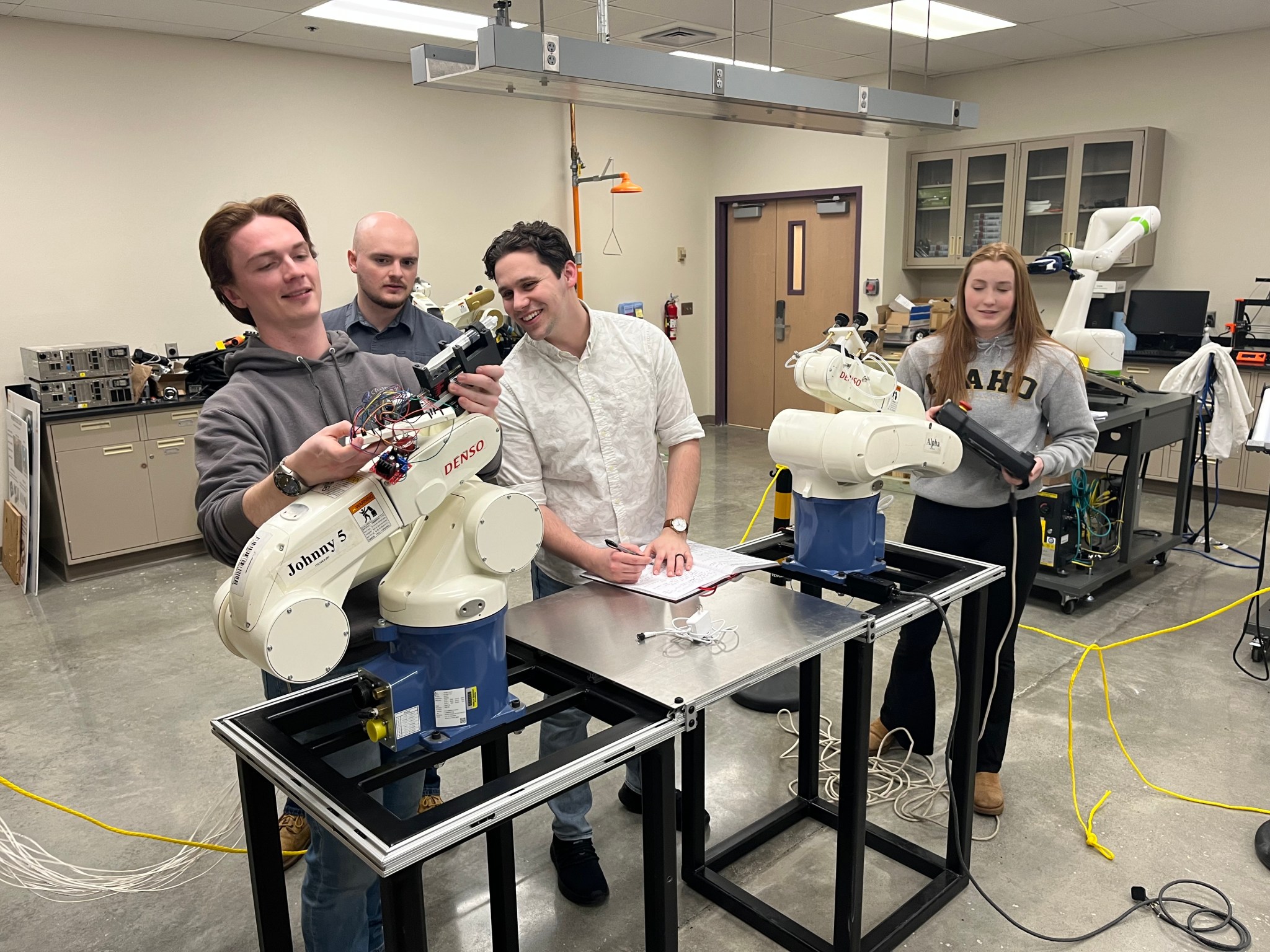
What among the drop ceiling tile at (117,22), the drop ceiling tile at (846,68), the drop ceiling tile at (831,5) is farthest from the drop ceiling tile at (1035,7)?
the drop ceiling tile at (117,22)

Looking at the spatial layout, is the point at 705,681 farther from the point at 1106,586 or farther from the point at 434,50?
the point at 1106,586

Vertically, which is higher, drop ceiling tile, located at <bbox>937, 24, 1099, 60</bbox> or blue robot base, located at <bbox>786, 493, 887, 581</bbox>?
drop ceiling tile, located at <bbox>937, 24, 1099, 60</bbox>

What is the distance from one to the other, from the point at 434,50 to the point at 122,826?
2.22 m

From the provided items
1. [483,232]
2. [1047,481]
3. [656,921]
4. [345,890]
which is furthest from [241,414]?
[483,232]

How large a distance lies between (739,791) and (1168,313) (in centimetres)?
463

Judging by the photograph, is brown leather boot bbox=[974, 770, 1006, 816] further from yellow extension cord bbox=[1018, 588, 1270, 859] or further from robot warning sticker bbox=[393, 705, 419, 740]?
robot warning sticker bbox=[393, 705, 419, 740]

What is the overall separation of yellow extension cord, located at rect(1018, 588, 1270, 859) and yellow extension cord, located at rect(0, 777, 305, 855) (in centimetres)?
210

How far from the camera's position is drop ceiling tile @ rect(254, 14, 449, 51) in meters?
4.76

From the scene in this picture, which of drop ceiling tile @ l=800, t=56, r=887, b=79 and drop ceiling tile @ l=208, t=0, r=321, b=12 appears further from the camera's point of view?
drop ceiling tile @ l=800, t=56, r=887, b=79

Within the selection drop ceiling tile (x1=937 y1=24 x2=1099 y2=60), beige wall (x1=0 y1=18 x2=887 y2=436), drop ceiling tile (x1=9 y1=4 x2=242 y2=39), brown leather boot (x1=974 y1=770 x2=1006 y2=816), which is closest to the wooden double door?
beige wall (x1=0 y1=18 x2=887 y2=436)

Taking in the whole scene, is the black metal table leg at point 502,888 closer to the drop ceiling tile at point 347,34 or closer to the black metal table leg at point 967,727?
the black metal table leg at point 967,727

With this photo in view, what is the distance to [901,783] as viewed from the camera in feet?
8.72

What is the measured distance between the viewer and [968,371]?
8.26 ft

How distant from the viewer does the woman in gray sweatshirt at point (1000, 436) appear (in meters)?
2.42
